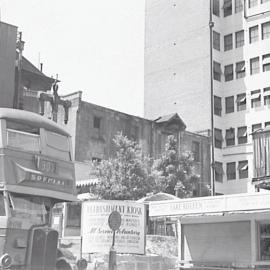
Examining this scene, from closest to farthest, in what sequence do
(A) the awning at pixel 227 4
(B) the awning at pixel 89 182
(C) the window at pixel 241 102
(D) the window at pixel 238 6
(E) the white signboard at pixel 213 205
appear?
(E) the white signboard at pixel 213 205, (B) the awning at pixel 89 182, (C) the window at pixel 241 102, (D) the window at pixel 238 6, (A) the awning at pixel 227 4

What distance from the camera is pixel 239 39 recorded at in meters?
59.2

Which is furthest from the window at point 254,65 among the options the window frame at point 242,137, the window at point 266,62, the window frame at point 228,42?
the window frame at point 242,137

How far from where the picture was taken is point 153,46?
215ft

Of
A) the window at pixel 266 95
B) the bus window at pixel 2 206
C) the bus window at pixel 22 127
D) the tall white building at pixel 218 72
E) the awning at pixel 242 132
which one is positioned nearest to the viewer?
the bus window at pixel 2 206

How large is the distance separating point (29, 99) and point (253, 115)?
24.2 meters

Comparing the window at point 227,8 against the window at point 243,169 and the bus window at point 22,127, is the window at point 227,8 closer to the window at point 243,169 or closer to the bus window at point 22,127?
the window at point 243,169

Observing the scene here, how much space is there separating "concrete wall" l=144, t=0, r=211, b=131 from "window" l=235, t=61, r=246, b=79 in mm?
3005

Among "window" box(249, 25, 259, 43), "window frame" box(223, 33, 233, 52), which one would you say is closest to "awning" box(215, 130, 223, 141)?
"window frame" box(223, 33, 233, 52)

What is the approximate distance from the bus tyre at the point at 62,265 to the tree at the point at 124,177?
1719cm

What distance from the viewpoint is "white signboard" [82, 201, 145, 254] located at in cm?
2153

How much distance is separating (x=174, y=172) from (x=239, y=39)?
1026 inches

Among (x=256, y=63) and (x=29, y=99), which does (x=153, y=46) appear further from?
(x=29, y=99)

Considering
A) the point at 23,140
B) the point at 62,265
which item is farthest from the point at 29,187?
the point at 62,265

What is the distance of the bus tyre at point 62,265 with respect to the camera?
15.8 metres
